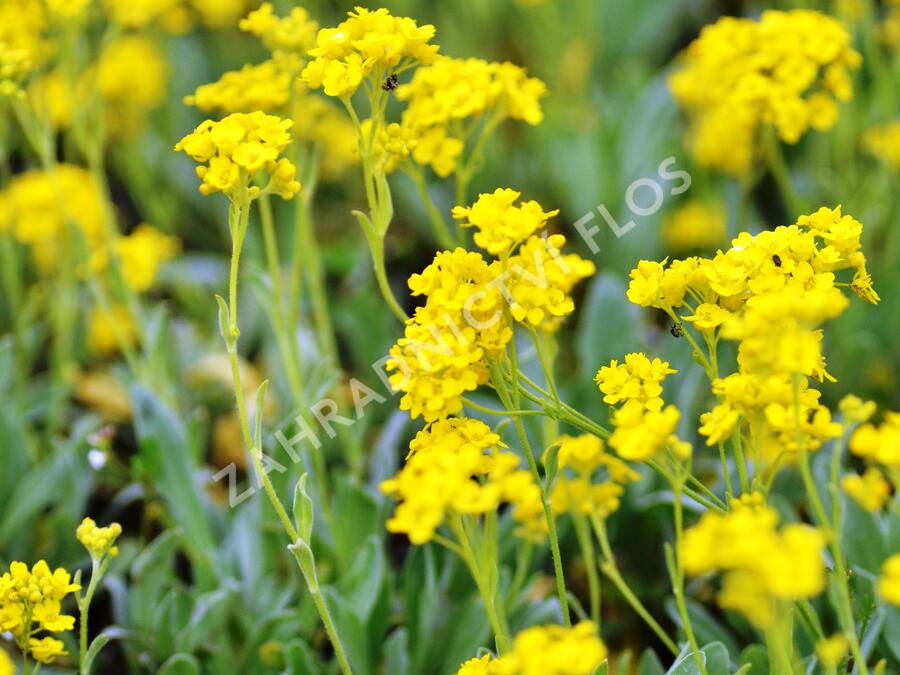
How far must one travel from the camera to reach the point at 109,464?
2340 mm

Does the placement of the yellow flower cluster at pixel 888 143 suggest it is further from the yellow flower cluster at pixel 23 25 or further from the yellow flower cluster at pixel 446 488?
the yellow flower cluster at pixel 23 25

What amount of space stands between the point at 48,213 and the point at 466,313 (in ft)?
5.85

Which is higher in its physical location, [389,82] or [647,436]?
[389,82]

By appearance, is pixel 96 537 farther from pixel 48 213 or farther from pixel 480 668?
pixel 48 213

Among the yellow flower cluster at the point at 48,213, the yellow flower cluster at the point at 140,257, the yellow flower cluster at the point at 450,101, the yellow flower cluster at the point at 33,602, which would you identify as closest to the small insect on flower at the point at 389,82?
the yellow flower cluster at the point at 450,101

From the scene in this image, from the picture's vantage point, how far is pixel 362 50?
1.45 metres

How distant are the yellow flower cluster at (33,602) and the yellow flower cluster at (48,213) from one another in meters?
1.24

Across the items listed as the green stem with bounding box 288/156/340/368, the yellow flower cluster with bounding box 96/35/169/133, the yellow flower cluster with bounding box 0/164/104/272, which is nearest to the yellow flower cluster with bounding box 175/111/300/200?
the green stem with bounding box 288/156/340/368

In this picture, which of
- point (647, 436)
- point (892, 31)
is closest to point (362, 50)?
point (647, 436)

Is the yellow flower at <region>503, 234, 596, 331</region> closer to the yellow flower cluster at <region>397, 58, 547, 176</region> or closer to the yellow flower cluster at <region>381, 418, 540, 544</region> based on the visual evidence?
the yellow flower cluster at <region>381, 418, 540, 544</region>

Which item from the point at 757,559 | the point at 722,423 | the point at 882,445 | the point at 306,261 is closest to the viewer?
the point at 757,559

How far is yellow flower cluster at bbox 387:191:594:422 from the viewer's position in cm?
126

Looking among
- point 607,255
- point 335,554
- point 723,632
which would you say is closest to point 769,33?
point 607,255

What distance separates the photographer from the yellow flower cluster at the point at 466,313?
1.26 m
